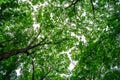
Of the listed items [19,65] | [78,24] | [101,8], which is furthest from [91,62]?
[19,65]

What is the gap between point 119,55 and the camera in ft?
38.3

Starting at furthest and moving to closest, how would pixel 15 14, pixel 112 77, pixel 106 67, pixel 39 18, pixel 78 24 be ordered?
pixel 39 18 < pixel 78 24 < pixel 15 14 < pixel 106 67 < pixel 112 77

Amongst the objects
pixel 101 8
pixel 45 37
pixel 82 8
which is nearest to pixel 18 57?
pixel 45 37

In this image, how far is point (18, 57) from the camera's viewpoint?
27.1 metres

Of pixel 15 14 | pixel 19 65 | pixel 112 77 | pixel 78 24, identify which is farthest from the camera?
pixel 19 65

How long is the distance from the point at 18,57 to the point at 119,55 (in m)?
17.3

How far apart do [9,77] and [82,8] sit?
12260 millimetres

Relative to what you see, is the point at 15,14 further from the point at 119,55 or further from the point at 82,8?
the point at 119,55

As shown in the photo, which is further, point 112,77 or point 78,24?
point 78,24

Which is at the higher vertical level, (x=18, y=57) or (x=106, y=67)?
(x=18, y=57)

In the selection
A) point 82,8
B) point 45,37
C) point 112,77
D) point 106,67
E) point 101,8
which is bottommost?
point 112,77

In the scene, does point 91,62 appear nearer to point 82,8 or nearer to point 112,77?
point 112,77

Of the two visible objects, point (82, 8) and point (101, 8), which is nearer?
point (101, 8)

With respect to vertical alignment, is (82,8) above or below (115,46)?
above
